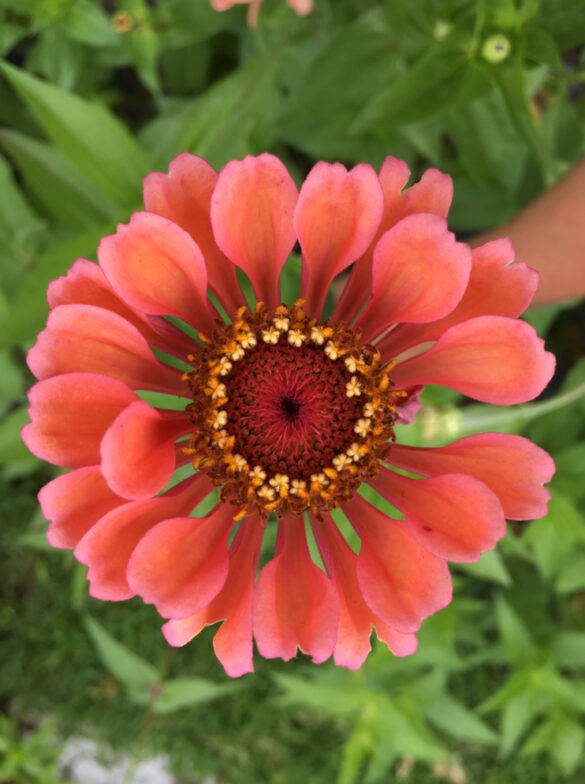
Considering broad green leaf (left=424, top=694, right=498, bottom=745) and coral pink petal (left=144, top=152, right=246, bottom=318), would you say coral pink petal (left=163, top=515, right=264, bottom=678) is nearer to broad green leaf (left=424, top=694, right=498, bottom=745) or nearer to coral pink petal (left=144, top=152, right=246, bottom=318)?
coral pink petal (left=144, top=152, right=246, bottom=318)

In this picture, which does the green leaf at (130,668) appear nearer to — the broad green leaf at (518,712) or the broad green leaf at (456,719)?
the broad green leaf at (456,719)

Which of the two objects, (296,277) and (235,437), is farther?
(296,277)

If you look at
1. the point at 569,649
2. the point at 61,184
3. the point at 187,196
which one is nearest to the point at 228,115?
the point at 61,184

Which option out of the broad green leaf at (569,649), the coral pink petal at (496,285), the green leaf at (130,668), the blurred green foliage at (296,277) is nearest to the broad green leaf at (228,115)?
the blurred green foliage at (296,277)

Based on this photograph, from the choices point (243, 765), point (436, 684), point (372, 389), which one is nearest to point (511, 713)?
point (436, 684)

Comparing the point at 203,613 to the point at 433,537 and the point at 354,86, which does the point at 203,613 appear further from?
the point at 354,86

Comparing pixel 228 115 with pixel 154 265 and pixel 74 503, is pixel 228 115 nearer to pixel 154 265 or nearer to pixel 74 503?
pixel 154 265
